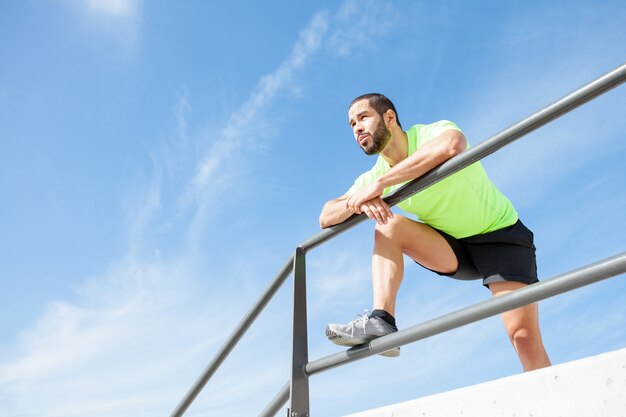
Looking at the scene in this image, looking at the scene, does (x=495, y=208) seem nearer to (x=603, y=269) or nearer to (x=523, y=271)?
(x=523, y=271)

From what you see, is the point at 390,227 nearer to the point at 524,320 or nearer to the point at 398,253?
the point at 398,253

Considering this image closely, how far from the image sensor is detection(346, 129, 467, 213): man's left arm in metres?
2.13

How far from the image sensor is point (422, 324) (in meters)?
1.91

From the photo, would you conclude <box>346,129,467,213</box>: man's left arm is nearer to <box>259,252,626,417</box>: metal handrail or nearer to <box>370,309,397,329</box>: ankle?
<box>370,309,397,329</box>: ankle

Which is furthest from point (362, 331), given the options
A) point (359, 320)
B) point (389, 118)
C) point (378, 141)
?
point (389, 118)

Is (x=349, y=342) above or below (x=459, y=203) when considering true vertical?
below

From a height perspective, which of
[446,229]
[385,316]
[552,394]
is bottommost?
[552,394]

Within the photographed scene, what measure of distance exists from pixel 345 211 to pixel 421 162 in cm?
37

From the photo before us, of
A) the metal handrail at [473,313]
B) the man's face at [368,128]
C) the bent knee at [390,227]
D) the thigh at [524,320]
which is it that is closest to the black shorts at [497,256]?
the thigh at [524,320]

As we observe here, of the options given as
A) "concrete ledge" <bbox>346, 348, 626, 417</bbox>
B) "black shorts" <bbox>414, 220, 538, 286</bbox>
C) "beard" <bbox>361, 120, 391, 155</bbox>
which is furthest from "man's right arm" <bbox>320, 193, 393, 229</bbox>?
"concrete ledge" <bbox>346, 348, 626, 417</bbox>

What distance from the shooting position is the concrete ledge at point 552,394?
1294 millimetres

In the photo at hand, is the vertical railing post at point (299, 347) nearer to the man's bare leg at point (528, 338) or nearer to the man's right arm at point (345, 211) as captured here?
the man's right arm at point (345, 211)

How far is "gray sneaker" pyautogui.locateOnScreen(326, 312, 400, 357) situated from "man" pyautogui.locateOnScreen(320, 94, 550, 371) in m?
0.17

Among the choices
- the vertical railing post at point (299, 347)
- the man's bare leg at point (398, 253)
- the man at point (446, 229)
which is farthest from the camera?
the man at point (446, 229)
